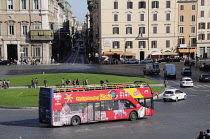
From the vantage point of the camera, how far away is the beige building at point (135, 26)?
105m

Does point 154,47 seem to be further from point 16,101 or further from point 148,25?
point 16,101

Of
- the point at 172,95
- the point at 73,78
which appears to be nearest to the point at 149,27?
the point at 73,78

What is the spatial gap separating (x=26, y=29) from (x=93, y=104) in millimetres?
74777

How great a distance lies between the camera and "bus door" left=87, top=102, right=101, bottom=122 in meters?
29.7

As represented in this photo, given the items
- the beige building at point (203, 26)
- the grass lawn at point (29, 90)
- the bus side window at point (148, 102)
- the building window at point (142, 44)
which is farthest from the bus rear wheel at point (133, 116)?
the beige building at point (203, 26)

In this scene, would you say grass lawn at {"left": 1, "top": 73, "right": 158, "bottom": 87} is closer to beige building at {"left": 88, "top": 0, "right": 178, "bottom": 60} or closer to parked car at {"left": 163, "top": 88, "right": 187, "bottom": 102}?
parked car at {"left": 163, "top": 88, "right": 187, "bottom": 102}

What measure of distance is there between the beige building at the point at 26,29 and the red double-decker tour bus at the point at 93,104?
7133 centimetres

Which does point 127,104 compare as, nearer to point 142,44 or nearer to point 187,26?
point 142,44

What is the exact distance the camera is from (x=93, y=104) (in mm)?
29812

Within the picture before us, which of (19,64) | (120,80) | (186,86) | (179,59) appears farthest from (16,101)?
(179,59)

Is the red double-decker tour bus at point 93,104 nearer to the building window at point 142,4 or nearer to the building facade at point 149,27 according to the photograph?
the building facade at point 149,27

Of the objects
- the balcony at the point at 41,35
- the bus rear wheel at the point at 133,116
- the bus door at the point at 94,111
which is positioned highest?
the balcony at the point at 41,35

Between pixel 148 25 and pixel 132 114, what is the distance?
76445mm

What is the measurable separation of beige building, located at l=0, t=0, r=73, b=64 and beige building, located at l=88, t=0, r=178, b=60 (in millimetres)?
15960
